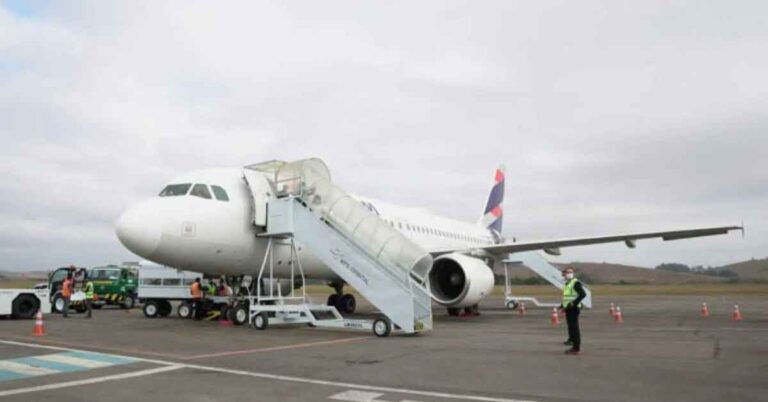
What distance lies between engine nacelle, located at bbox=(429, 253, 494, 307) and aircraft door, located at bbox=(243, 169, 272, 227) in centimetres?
536

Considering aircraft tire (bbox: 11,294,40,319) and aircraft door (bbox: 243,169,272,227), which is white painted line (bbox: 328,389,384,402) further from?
aircraft tire (bbox: 11,294,40,319)

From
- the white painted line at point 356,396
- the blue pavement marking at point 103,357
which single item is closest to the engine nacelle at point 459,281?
the blue pavement marking at point 103,357

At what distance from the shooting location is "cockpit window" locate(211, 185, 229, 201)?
1455 centimetres

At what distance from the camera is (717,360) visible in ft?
29.7

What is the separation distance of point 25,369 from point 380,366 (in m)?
4.78

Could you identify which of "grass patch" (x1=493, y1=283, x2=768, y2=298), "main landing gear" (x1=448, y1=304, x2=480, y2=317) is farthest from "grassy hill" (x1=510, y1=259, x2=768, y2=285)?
"main landing gear" (x1=448, y1=304, x2=480, y2=317)

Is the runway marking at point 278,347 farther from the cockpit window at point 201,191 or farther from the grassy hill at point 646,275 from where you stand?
the grassy hill at point 646,275

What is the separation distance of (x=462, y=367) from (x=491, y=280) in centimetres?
988

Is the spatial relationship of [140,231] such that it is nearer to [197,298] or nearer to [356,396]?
[197,298]

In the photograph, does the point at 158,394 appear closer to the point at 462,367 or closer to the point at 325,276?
the point at 462,367

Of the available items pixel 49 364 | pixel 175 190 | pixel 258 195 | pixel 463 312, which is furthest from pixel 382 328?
pixel 463 312

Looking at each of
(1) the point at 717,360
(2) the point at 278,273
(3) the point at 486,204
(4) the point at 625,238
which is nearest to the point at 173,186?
(2) the point at 278,273

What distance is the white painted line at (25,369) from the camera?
7918mm

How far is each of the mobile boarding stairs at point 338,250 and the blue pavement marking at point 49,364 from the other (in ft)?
16.4
